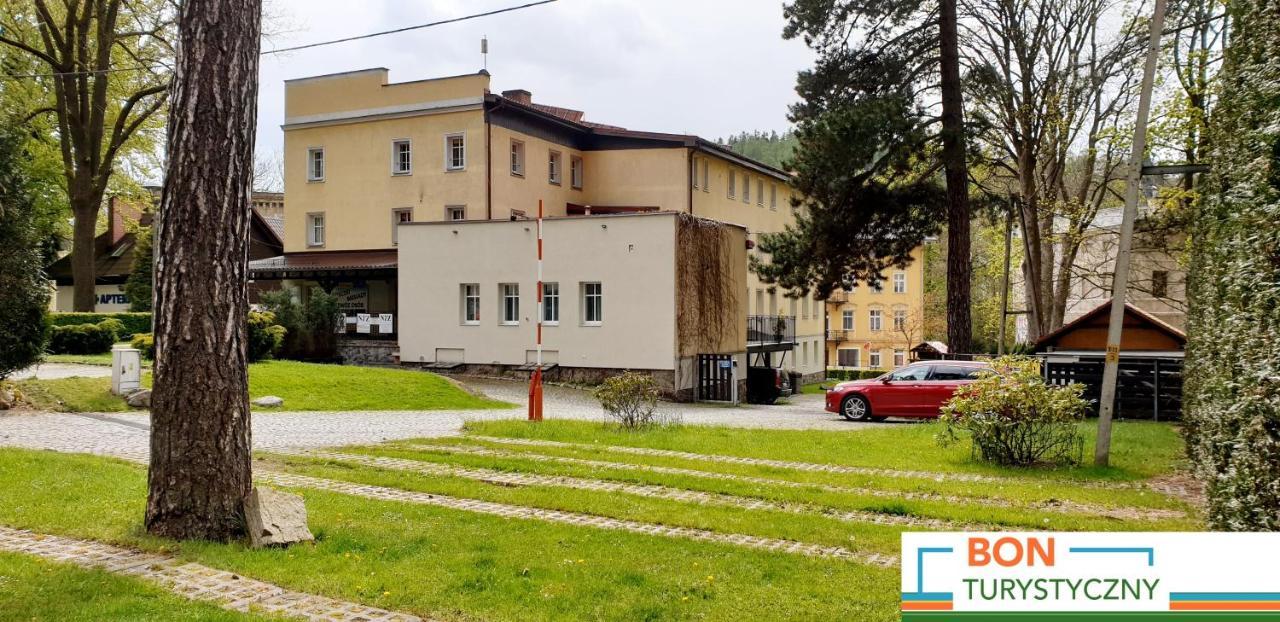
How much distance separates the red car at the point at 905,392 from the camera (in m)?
22.8

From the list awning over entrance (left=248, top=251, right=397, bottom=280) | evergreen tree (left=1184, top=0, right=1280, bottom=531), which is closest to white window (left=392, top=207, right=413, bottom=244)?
awning over entrance (left=248, top=251, right=397, bottom=280)

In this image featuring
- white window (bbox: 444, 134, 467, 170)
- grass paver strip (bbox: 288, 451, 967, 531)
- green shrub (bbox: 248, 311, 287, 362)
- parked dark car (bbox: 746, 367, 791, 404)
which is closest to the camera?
grass paver strip (bbox: 288, 451, 967, 531)

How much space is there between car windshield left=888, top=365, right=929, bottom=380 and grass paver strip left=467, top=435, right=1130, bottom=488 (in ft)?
37.0

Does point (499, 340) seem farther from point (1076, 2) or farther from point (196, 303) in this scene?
point (196, 303)

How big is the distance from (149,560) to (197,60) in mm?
3709

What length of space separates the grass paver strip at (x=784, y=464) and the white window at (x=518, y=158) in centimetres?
2431

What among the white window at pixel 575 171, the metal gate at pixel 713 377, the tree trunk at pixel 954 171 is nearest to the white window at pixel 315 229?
the white window at pixel 575 171

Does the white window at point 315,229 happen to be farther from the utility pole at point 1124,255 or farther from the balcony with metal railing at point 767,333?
the utility pole at point 1124,255

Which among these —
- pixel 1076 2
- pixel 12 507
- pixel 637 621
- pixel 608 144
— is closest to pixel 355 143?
pixel 608 144

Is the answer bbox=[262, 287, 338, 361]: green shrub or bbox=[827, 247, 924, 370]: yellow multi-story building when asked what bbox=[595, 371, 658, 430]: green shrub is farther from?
bbox=[827, 247, 924, 370]: yellow multi-story building

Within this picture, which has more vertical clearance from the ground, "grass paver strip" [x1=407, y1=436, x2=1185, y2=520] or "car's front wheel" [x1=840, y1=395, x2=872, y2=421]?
"grass paver strip" [x1=407, y1=436, x2=1185, y2=520]

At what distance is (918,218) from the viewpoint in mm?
26047

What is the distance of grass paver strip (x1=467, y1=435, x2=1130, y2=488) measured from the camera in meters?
11.4

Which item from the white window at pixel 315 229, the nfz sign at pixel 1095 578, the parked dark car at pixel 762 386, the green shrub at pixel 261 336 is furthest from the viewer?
the white window at pixel 315 229
